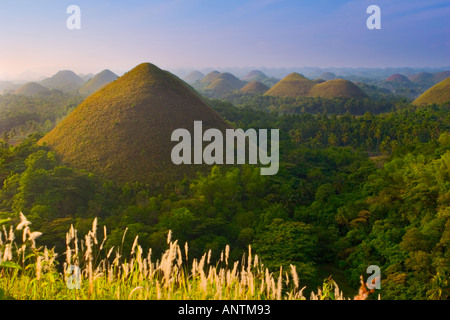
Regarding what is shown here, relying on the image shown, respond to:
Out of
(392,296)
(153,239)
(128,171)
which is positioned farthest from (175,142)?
(392,296)

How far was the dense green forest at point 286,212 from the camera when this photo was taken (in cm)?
1623

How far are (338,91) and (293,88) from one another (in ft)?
67.9

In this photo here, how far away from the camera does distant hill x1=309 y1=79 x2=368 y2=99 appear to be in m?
113

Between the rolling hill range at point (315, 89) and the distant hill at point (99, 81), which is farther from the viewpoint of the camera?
the distant hill at point (99, 81)

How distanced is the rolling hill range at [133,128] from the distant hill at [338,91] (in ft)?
263

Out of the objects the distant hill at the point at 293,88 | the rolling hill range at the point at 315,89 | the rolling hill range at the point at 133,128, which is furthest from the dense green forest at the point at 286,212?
the distant hill at the point at 293,88

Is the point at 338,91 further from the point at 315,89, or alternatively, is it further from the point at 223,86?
the point at 223,86

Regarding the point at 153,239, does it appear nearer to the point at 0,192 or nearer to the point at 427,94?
the point at 0,192

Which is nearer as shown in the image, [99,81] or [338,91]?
[338,91]

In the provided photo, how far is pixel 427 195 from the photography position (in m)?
19.5

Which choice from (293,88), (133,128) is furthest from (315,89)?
(133,128)

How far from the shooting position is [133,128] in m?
35.2

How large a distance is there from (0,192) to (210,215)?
14.4m

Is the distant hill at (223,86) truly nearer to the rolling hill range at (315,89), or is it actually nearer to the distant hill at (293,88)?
the distant hill at (293,88)
